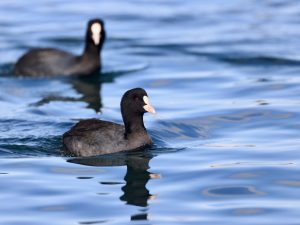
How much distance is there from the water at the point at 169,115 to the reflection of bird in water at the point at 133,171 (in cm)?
2

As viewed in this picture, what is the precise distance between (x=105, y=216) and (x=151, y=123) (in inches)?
203

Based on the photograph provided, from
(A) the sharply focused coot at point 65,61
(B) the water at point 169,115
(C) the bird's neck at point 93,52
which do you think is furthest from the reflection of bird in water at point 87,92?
(C) the bird's neck at point 93,52

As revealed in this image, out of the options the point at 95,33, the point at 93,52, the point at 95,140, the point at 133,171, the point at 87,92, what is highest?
the point at 95,33

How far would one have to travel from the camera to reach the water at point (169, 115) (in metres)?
10.8

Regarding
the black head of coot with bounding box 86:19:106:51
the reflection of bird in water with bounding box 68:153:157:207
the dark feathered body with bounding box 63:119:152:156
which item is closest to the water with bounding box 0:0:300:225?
the reflection of bird in water with bounding box 68:153:157:207

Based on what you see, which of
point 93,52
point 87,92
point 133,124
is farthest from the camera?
point 93,52

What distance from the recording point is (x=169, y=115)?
1594cm

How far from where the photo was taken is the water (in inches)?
425

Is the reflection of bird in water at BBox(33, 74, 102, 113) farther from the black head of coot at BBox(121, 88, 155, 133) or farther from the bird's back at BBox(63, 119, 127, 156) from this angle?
the black head of coot at BBox(121, 88, 155, 133)

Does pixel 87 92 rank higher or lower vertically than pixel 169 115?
higher

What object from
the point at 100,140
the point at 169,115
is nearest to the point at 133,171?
the point at 100,140

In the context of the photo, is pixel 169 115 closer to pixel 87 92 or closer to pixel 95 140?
pixel 95 140

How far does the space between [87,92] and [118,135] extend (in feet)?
17.9

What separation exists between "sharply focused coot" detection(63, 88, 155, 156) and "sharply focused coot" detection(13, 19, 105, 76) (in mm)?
6593
